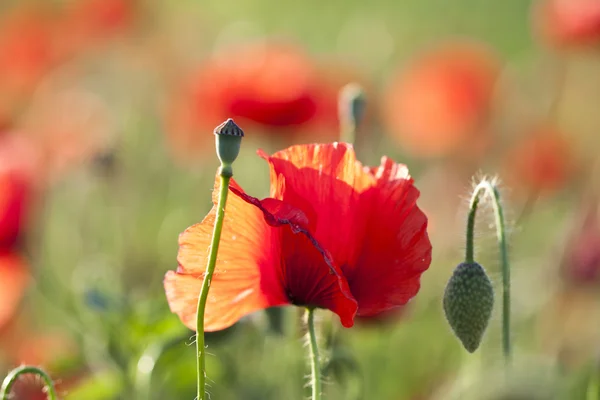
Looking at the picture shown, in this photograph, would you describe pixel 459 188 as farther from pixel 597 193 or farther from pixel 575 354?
pixel 575 354

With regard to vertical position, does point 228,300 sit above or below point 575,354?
above

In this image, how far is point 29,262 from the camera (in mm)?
2145

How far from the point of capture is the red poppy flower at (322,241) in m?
1.16

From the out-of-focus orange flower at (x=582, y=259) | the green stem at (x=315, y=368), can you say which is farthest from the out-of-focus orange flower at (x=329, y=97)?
the green stem at (x=315, y=368)

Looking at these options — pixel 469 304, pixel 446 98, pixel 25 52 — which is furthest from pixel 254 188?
pixel 469 304

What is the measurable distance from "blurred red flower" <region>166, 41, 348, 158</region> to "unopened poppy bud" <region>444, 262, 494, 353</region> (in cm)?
157

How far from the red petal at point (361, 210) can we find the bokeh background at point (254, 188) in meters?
0.15

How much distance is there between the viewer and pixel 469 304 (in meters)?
1.23

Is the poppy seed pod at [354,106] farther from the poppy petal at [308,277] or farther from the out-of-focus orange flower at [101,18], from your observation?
the out-of-focus orange flower at [101,18]

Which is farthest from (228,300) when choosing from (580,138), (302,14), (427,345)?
(302,14)

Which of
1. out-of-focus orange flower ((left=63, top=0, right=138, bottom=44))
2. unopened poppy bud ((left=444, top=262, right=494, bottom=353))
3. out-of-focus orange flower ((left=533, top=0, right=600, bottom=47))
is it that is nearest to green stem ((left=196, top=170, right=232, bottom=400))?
unopened poppy bud ((left=444, top=262, right=494, bottom=353))

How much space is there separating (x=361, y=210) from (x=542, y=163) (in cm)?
195

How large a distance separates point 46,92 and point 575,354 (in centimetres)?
259

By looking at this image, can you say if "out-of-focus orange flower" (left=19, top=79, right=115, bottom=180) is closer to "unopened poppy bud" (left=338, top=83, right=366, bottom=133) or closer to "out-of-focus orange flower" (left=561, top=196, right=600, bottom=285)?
"unopened poppy bud" (left=338, top=83, right=366, bottom=133)
